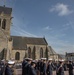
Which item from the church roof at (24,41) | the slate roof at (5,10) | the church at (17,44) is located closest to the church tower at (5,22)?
the church at (17,44)

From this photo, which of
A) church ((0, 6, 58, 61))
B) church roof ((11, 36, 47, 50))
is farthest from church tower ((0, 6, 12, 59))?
church roof ((11, 36, 47, 50))

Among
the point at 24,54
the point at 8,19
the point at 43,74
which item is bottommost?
the point at 43,74

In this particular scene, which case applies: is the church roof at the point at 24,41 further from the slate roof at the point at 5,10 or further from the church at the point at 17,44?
the slate roof at the point at 5,10

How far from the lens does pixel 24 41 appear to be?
191ft

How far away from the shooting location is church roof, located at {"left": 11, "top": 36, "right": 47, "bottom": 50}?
54631 mm

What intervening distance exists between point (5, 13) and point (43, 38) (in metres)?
16.9

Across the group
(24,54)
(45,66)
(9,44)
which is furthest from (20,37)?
(45,66)

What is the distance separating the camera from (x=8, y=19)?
5056 centimetres

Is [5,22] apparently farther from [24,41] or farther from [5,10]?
[24,41]

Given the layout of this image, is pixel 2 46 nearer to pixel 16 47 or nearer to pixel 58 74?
pixel 16 47

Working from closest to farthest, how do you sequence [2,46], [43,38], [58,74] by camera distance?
1. [58,74]
2. [2,46]
3. [43,38]

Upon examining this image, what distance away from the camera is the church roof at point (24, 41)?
54.6 metres

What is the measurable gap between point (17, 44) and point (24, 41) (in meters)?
3.64

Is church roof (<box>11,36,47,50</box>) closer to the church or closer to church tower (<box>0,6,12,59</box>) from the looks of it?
the church
